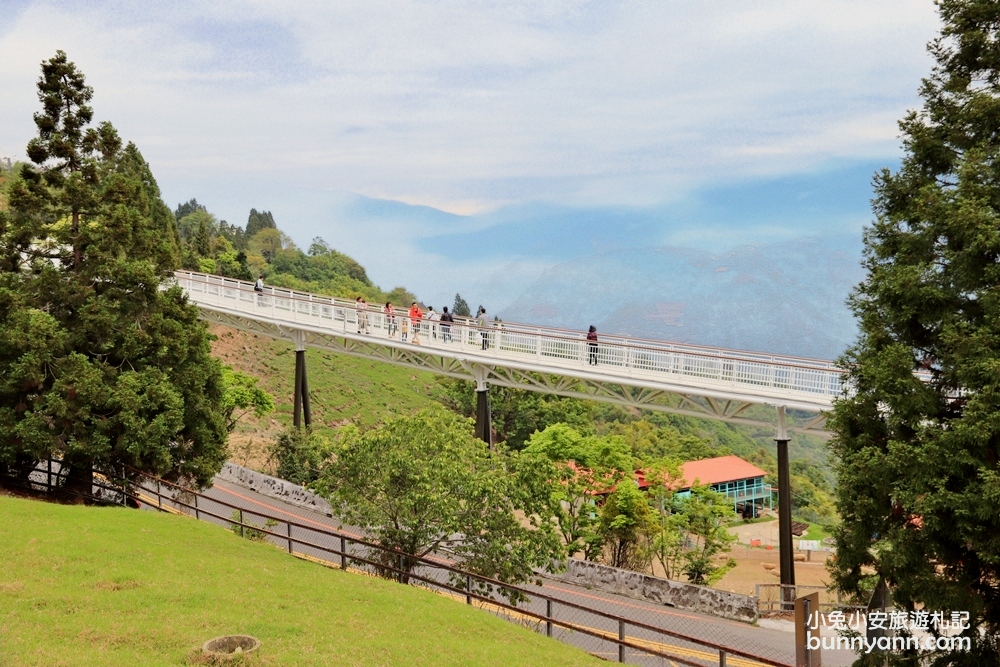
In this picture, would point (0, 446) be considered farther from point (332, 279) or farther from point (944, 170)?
point (332, 279)

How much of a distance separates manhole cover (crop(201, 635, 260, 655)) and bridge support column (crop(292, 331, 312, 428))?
22538mm

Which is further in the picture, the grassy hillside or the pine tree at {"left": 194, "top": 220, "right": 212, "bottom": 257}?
the pine tree at {"left": 194, "top": 220, "right": 212, "bottom": 257}

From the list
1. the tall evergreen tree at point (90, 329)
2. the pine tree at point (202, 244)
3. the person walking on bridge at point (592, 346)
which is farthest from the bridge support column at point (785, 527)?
the pine tree at point (202, 244)

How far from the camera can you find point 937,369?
11.8 metres

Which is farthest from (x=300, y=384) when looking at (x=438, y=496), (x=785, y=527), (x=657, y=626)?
(x=785, y=527)

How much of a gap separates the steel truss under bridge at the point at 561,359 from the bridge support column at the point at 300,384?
0.12 meters

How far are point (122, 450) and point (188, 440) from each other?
203 centimetres

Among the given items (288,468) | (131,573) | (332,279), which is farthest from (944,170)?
(332,279)

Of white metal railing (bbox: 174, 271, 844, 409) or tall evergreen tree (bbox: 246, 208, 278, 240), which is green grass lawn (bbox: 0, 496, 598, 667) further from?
tall evergreen tree (bbox: 246, 208, 278, 240)

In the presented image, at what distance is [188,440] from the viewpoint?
2159 cm

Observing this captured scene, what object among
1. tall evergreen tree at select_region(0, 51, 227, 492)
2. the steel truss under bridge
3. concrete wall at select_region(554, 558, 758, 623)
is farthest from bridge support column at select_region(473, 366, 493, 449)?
tall evergreen tree at select_region(0, 51, 227, 492)

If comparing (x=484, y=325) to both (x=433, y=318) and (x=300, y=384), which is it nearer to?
(x=433, y=318)

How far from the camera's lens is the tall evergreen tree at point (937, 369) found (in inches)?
408

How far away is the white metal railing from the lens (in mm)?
21188
